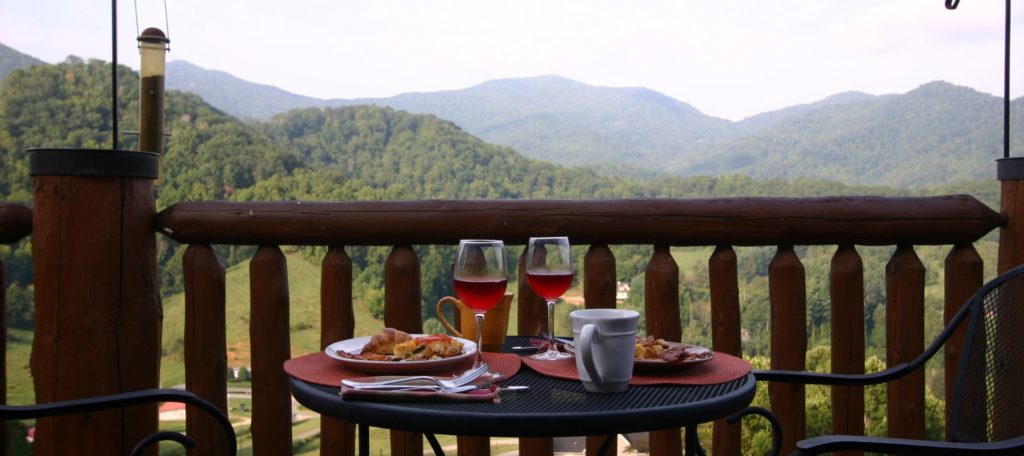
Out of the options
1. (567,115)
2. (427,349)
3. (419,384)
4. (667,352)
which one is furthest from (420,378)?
(567,115)

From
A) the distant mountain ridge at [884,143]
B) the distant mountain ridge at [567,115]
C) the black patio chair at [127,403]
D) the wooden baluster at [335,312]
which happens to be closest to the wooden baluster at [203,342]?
the wooden baluster at [335,312]

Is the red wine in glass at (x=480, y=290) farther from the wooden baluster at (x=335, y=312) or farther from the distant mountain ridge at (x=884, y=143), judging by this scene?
the distant mountain ridge at (x=884, y=143)

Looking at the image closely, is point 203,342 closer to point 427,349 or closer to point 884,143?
point 427,349

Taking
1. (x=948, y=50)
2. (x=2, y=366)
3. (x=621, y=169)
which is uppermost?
(x=948, y=50)

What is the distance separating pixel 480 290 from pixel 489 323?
0.18m

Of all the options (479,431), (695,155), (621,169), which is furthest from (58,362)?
(695,155)

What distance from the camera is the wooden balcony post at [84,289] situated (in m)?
1.68

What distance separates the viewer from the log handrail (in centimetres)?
176

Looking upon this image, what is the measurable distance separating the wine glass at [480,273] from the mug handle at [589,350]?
8.1 inches

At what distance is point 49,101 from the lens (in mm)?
20750

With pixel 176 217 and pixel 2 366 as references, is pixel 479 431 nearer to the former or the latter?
pixel 176 217

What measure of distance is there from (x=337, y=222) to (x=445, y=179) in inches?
859

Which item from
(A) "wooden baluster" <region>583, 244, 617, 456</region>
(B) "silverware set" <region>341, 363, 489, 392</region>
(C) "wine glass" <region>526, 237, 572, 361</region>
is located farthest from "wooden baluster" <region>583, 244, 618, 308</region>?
(B) "silverware set" <region>341, 363, 489, 392</region>

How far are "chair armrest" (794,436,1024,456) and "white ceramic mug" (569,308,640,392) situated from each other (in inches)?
8.9
